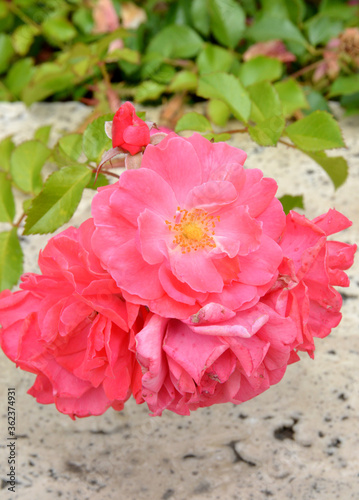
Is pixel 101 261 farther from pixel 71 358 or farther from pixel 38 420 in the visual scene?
pixel 38 420

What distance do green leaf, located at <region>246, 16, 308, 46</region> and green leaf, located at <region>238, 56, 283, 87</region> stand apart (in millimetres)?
85

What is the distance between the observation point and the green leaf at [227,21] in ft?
4.60

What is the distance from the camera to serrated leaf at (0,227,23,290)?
41.8 inches

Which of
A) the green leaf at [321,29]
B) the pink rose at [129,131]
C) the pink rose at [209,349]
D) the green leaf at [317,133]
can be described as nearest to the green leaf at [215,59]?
the green leaf at [321,29]

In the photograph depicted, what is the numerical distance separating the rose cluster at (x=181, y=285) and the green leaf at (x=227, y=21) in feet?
2.80

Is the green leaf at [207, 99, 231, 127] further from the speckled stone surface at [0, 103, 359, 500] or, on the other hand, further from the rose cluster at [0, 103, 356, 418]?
the rose cluster at [0, 103, 356, 418]

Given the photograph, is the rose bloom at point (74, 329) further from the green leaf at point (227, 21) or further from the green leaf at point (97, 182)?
the green leaf at point (227, 21)

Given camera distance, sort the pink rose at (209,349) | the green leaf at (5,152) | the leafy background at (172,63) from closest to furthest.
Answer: the pink rose at (209,349), the leafy background at (172,63), the green leaf at (5,152)

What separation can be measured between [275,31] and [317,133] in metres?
0.58

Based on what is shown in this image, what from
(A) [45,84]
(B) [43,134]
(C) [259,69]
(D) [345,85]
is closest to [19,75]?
(A) [45,84]

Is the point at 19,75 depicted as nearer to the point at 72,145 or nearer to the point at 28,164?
the point at 28,164

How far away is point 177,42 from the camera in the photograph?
4.76ft

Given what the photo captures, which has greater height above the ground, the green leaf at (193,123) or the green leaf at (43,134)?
the green leaf at (193,123)

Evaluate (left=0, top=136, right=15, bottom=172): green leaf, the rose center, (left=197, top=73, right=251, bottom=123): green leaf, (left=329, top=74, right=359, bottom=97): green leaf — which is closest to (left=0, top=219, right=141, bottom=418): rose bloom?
the rose center
